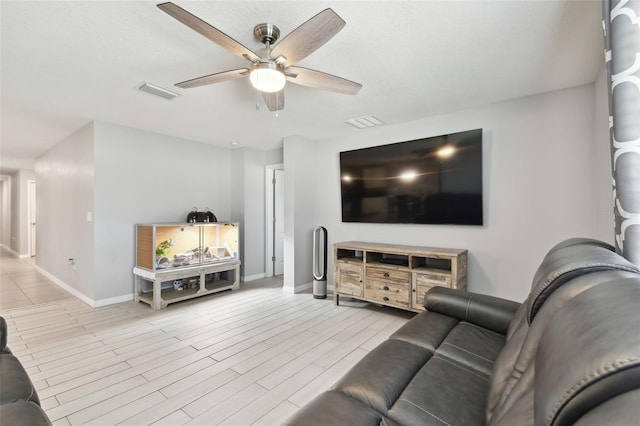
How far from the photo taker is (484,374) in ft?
4.65

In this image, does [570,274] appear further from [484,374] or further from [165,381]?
[165,381]

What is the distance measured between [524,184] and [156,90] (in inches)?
153

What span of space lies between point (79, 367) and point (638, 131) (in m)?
3.87

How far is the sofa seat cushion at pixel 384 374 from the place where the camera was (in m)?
1.15

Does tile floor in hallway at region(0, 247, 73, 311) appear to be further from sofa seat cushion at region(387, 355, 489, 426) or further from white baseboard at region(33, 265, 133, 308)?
sofa seat cushion at region(387, 355, 489, 426)

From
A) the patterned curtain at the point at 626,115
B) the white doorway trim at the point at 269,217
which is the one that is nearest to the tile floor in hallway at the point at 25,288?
the white doorway trim at the point at 269,217

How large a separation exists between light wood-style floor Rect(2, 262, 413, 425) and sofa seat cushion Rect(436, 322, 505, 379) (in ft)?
3.16

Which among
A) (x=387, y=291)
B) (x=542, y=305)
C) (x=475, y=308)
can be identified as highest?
(x=542, y=305)

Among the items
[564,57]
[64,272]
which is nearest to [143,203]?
[64,272]

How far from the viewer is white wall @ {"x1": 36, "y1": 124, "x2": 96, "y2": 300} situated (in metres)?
3.89

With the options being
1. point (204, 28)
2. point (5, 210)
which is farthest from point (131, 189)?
point (5, 210)

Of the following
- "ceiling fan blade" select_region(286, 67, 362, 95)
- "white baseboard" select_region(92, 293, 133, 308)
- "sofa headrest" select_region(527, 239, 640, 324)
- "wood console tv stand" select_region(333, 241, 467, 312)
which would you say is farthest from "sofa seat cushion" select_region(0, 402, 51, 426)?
"white baseboard" select_region(92, 293, 133, 308)

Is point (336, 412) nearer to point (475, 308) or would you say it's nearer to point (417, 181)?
point (475, 308)

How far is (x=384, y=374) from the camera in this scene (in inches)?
51.0
